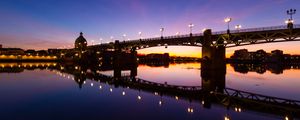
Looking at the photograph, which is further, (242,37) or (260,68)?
(260,68)

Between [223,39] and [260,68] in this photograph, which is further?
[260,68]

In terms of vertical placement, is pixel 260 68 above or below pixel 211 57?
below

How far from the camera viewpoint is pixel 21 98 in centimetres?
3225

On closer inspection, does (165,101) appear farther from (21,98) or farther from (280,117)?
(21,98)

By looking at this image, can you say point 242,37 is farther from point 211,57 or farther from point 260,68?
point 260,68

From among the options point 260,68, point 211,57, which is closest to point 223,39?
point 211,57

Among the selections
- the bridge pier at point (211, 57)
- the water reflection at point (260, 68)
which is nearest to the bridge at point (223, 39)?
the bridge pier at point (211, 57)

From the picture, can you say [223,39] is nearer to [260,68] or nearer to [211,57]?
[211,57]

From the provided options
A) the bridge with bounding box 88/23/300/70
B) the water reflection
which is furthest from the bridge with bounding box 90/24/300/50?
the water reflection

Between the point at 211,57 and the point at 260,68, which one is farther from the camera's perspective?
the point at 260,68

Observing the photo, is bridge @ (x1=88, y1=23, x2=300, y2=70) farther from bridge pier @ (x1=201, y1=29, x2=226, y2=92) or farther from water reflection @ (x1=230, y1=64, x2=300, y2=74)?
water reflection @ (x1=230, y1=64, x2=300, y2=74)

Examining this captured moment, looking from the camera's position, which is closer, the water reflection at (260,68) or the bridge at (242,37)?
the bridge at (242,37)

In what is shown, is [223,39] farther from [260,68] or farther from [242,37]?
[260,68]

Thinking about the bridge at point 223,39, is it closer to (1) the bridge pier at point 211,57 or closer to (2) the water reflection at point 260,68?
(1) the bridge pier at point 211,57
